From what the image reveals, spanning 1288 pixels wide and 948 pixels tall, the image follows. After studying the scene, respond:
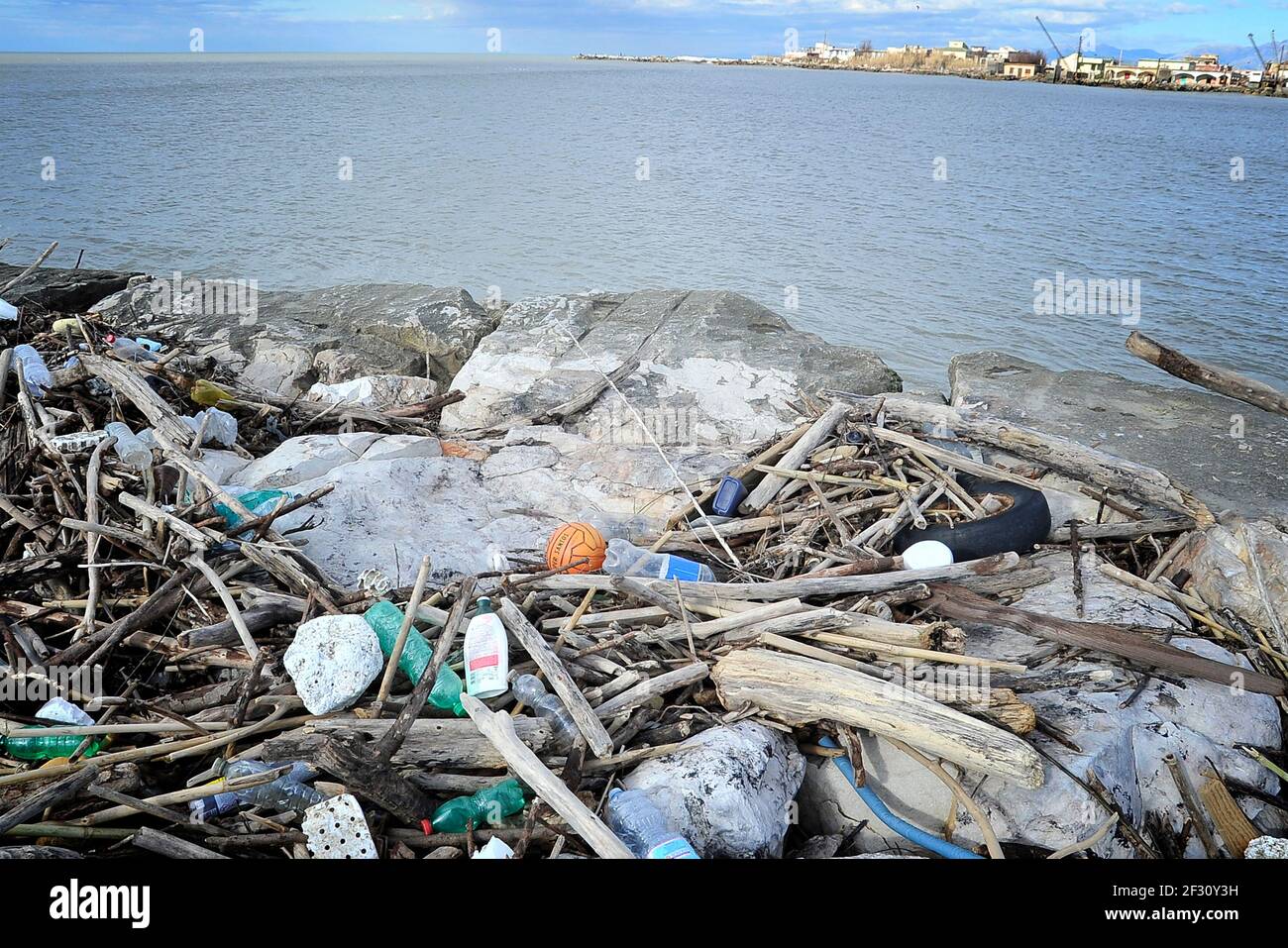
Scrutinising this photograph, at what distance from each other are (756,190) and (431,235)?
10.3 meters

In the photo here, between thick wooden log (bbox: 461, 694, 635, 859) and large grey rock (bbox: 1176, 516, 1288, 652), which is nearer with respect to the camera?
thick wooden log (bbox: 461, 694, 635, 859)

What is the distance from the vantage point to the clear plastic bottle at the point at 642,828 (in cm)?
266

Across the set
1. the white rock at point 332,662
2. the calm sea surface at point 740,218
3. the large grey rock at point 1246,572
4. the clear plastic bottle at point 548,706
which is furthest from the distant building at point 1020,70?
the white rock at point 332,662

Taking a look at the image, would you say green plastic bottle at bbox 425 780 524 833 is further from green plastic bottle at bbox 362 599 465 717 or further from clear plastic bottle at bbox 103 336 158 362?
clear plastic bottle at bbox 103 336 158 362

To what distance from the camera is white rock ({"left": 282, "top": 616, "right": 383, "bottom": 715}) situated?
306 cm

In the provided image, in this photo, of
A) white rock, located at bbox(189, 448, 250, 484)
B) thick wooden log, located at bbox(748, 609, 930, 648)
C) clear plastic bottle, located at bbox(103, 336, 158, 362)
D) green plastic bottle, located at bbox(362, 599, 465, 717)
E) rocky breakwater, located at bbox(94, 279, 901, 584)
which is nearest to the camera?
green plastic bottle, located at bbox(362, 599, 465, 717)

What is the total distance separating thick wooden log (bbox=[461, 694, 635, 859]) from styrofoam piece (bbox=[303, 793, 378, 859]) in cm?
48

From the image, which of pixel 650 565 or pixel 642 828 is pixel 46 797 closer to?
pixel 642 828

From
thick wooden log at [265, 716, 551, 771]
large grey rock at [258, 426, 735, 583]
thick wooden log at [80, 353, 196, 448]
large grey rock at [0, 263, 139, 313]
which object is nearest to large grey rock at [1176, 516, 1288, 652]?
large grey rock at [258, 426, 735, 583]

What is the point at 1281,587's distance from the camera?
13.3 ft

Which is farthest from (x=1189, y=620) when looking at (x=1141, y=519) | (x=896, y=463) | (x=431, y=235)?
(x=431, y=235)

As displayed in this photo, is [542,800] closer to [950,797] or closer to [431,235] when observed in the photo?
[950,797]

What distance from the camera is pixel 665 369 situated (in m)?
7.20

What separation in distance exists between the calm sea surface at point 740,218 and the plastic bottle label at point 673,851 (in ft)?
29.7
